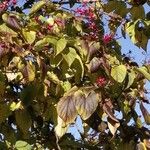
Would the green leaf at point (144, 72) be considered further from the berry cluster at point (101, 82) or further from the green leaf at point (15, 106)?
the green leaf at point (15, 106)

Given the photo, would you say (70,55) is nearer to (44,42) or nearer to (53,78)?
(44,42)

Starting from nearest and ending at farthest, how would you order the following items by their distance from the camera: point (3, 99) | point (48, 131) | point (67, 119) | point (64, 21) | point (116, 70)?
point (67, 119) → point (116, 70) → point (3, 99) → point (64, 21) → point (48, 131)

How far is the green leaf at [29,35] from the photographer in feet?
8.68

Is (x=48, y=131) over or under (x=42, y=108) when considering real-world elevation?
under

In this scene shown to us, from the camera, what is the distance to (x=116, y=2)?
3.55 m

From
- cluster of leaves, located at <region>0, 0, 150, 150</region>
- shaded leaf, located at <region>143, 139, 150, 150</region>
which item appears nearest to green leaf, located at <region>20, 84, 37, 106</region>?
cluster of leaves, located at <region>0, 0, 150, 150</region>

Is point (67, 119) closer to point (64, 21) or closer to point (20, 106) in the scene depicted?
point (20, 106)

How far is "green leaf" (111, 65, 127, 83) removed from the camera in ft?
8.87

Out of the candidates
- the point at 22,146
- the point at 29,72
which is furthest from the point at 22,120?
the point at 29,72

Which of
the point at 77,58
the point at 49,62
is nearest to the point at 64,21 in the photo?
the point at 49,62

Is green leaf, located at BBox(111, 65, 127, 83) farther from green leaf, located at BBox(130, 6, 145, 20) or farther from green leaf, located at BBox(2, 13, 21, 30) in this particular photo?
green leaf, located at BBox(130, 6, 145, 20)

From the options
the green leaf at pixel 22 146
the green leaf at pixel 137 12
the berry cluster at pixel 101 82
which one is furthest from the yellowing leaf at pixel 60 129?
the green leaf at pixel 137 12

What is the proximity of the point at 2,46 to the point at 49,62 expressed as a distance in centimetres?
44

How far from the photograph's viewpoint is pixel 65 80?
2943mm
